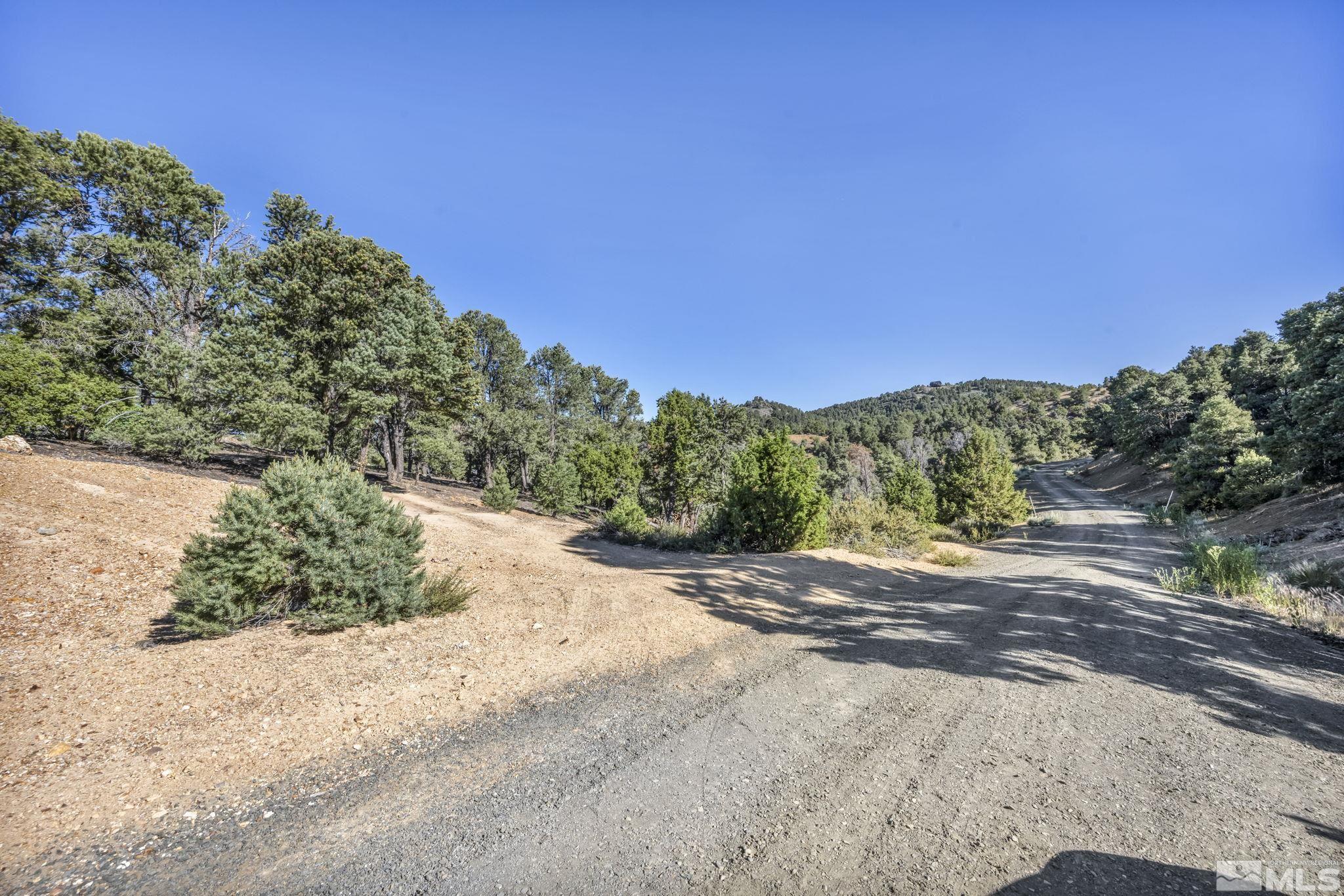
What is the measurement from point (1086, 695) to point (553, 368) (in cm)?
4865

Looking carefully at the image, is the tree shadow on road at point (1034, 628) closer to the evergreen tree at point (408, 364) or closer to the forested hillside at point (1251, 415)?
the evergreen tree at point (408, 364)

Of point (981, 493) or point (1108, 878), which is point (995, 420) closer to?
point (981, 493)

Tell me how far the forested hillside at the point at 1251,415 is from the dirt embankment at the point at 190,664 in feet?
87.2

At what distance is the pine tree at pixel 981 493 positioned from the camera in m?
28.1

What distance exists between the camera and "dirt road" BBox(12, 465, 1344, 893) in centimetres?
245

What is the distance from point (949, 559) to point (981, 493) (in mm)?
15391

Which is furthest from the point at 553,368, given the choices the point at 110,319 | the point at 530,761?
the point at 530,761

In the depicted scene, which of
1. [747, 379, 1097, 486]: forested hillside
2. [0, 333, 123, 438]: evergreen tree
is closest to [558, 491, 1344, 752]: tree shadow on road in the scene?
[0, 333, 123, 438]: evergreen tree

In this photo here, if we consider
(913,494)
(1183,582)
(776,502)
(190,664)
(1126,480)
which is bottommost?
(190,664)

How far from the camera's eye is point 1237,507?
1047 inches

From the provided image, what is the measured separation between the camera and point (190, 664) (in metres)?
4.64

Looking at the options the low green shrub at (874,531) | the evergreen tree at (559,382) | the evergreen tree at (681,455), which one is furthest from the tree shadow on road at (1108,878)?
the evergreen tree at (559,382)

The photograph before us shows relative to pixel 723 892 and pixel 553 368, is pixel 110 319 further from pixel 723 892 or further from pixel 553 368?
pixel 553 368

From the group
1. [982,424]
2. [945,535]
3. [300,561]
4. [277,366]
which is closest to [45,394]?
[277,366]
